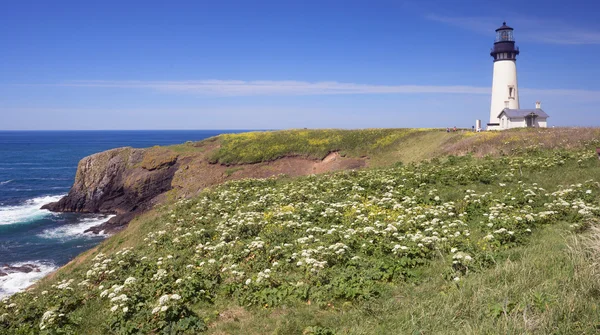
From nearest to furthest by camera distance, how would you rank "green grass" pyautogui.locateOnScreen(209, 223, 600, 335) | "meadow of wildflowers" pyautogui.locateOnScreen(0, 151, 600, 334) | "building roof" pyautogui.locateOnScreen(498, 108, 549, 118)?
"green grass" pyautogui.locateOnScreen(209, 223, 600, 335) → "meadow of wildflowers" pyautogui.locateOnScreen(0, 151, 600, 334) → "building roof" pyautogui.locateOnScreen(498, 108, 549, 118)

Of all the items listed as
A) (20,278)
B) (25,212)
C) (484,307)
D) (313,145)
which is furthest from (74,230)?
(484,307)

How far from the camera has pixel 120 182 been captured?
53.2 metres

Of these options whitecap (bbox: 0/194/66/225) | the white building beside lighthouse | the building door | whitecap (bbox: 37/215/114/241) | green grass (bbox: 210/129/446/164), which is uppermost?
the white building beside lighthouse

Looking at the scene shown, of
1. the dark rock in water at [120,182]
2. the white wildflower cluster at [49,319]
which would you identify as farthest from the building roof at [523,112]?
the white wildflower cluster at [49,319]

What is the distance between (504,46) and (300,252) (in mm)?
47597

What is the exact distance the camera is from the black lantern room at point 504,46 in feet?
155

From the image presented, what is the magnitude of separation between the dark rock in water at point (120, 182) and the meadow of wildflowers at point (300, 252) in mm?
33559

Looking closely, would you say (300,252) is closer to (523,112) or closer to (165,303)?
(165,303)

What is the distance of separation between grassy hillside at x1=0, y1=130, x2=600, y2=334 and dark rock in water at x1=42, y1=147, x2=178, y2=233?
35.3 m

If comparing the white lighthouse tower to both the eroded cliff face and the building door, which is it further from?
the eroded cliff face

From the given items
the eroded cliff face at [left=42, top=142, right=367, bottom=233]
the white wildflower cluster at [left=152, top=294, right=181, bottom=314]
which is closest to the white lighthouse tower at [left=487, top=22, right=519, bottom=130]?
the eroded cliff face at [left=42, top=142, right=367, bottom=233]

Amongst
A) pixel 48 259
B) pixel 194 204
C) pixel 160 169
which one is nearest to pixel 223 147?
pixel 160 169

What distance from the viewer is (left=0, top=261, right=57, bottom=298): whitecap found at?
24627 mm

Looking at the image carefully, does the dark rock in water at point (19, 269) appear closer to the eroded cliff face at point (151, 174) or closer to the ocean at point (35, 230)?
the ocean at point (35, 230)
